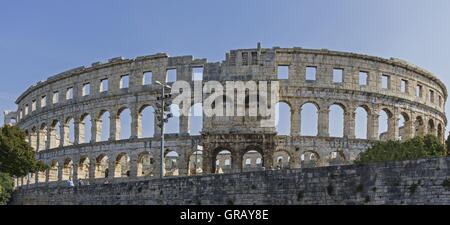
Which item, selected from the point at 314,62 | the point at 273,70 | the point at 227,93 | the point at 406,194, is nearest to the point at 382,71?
the point at 314,62

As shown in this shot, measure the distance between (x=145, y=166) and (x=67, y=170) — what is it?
7.50 metres

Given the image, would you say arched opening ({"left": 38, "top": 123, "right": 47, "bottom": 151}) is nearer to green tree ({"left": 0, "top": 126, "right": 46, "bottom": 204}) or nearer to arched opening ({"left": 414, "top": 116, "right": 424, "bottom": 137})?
green tree ({"left": 0, "top": 126, "right": 46, "bottom": 204})

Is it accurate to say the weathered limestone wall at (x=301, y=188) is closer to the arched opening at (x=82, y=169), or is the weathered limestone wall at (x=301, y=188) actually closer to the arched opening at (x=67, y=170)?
the arched opening at (x=82, y=169)

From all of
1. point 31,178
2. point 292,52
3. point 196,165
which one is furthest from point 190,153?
point 31,178

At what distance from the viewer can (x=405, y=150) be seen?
3581 cm

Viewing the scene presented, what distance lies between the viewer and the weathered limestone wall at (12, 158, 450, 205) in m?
20.3

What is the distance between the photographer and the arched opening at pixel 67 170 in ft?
179

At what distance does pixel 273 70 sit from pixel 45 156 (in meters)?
22.0

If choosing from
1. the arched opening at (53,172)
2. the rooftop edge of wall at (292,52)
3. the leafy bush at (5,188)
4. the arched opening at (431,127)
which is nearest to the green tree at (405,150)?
the rooftop edge of wall at (292,52)

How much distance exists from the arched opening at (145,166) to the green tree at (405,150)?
61.7 ft

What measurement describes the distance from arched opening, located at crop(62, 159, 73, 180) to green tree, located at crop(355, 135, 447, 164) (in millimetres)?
26640

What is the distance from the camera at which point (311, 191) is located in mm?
23031

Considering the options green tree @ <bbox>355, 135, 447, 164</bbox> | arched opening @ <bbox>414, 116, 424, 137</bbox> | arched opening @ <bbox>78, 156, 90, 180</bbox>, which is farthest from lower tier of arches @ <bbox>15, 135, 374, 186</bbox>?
green tree @ <bbox>355, 135, 447, 164</bbox>
